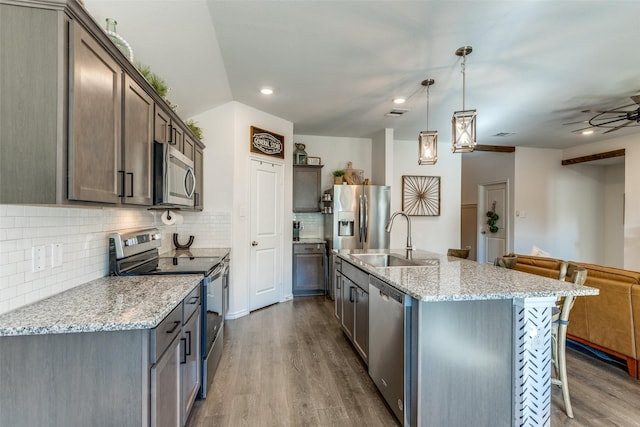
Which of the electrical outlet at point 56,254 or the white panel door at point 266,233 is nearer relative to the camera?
the electrical outlet at point 56,254

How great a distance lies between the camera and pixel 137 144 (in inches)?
69.7

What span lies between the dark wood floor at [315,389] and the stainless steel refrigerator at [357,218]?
1840 mm

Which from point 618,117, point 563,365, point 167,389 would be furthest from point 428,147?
point 618,117

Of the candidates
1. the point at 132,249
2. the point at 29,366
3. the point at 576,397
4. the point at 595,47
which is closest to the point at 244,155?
the point at 132,249

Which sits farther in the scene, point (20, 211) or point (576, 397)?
point (576, 397)

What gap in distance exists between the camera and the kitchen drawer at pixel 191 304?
1744 mm

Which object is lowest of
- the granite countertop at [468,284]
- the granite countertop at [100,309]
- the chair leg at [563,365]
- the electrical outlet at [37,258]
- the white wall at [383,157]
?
the chair leg at [563,365]

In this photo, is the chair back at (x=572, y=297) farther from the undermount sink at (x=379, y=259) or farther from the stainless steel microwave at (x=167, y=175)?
the stainless steel microwave at (x=167, y=175)

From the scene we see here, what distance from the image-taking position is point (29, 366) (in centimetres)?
115

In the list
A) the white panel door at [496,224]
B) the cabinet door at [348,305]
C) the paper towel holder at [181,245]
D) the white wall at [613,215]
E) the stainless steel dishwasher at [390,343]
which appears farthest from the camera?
the white panel door at [496,224]

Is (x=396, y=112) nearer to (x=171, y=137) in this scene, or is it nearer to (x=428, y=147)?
(x=428, y=147)

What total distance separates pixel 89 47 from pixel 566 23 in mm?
3035

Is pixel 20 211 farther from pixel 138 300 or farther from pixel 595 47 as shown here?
pixel 595 47

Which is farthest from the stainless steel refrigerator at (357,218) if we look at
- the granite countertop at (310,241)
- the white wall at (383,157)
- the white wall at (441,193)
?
the white wall at (441,193)
